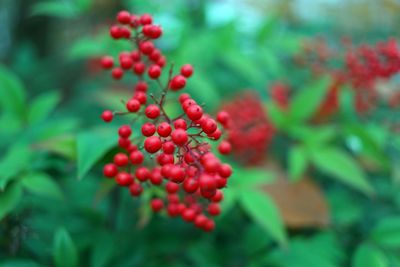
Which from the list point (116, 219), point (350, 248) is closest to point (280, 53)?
point (350, 248)

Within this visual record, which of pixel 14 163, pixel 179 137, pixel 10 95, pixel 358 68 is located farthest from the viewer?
pixel 358 68

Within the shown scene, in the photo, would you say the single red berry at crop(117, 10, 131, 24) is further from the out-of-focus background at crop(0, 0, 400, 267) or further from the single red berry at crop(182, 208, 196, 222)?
the single red berry at crop(182, 208, 196, 222)

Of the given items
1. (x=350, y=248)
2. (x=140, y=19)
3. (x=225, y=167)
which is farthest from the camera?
(x=350, y=248)

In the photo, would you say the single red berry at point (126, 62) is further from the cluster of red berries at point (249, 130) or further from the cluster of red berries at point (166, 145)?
the cluster of red berries at point (249, 130)

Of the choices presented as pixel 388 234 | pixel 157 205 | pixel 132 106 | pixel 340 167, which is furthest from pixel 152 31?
pixel 388 234

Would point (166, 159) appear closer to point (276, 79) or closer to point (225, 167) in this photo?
point (225, 167)

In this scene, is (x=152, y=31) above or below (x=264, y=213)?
above

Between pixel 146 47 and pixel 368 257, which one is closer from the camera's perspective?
pixel 146 47

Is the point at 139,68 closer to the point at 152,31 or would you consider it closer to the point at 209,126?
the point at 152,31
